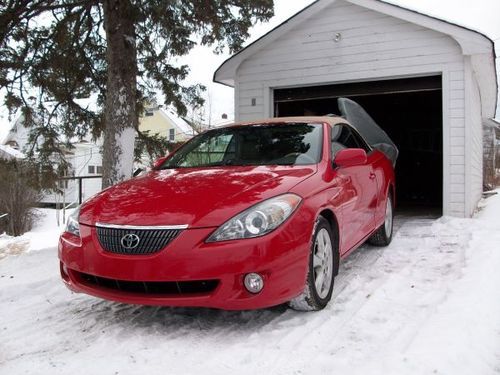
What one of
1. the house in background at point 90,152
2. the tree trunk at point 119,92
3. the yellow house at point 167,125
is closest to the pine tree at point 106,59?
the tree trunk at point 119,92

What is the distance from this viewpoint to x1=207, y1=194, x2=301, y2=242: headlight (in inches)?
119

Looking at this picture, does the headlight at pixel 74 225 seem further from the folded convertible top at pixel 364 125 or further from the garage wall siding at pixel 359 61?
the garage wall siding at pixel 359 61

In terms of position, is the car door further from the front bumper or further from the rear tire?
the front bumper

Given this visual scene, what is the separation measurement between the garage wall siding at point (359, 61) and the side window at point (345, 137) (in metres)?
2.92

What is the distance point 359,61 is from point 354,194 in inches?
188

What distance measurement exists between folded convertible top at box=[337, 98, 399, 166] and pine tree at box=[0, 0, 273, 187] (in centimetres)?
215

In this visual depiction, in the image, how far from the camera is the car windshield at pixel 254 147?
4.20m

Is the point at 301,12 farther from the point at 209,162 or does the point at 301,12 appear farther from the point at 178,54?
the point at 209,162

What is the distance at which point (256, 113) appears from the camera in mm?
9469

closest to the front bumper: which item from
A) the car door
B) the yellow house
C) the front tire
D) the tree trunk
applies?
the front tire

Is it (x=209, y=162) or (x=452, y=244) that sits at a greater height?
(x=209, y=162)

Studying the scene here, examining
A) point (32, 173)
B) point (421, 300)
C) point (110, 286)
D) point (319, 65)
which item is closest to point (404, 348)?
point (421, 300)

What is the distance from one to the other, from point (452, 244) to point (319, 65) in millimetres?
4326

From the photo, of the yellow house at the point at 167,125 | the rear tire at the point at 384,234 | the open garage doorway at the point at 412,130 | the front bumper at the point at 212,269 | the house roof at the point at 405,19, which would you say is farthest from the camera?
the yellow house at the point at 167,125
